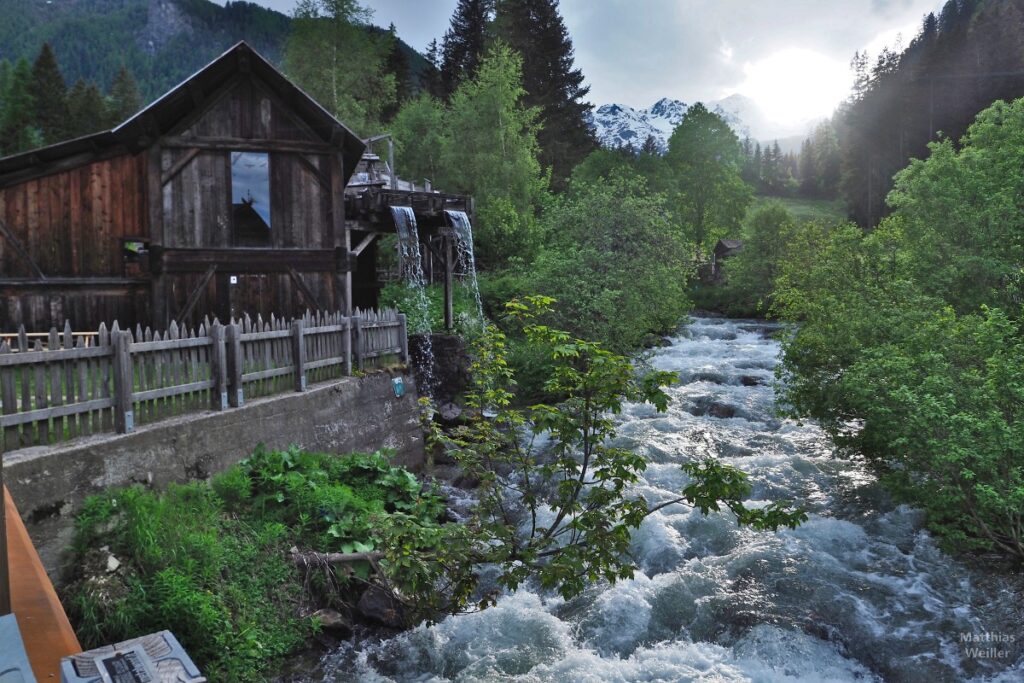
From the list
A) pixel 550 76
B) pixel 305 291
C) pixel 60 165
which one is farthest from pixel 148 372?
pixel 550 76

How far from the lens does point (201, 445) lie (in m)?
10.4

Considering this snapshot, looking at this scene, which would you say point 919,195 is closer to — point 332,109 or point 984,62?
point 332,109

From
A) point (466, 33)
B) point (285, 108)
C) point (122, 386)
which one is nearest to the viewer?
→ point (122, 386)

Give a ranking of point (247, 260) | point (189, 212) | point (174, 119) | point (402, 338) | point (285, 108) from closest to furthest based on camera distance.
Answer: point (174, 119), point (189, 212), point (402, 338), point (247, 260), point (285, 108)

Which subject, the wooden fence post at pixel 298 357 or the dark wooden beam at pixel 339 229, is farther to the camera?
the dark wooden beam at pixel 339 229

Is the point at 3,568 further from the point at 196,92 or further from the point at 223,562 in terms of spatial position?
the point at 196,92

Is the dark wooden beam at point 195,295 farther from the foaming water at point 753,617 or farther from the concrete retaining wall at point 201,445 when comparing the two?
the foaming water at point 753,617

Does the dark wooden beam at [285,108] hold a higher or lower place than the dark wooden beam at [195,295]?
higher

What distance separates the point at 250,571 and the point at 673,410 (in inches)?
613

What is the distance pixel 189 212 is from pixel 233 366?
6801 mm

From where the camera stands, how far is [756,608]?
33.8 feet

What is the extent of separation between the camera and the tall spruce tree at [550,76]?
5178 centimetres

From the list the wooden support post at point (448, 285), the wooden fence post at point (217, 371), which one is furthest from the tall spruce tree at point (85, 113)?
the wooden fence post at point (217, 371)

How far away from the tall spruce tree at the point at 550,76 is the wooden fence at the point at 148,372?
131ft
